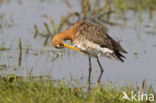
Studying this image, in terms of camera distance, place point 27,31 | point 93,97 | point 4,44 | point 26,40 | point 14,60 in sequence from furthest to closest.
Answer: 1. point 27,31
2. point 26,40
3. point 4,44
4. point 14,60
5. point 93,97

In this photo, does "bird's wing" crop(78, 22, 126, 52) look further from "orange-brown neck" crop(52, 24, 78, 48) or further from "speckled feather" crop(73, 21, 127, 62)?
"orange-brown neck" crop(52, 24, 78, 48)

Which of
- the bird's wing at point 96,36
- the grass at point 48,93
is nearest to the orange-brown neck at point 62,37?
the bird's wing at point 96,36

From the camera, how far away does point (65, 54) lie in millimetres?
9859

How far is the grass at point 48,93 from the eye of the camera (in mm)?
6043

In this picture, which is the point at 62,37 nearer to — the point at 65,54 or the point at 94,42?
the point at 94,42

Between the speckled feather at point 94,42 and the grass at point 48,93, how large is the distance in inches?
Result: 50.7

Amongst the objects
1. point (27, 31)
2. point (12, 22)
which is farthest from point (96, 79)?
point (12, 22)

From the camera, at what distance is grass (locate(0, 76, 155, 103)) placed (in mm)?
6043

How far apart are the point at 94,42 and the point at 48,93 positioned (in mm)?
2087

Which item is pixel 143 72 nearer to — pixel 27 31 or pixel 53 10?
pixel 27 31

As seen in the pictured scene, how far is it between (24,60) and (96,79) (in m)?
1.78

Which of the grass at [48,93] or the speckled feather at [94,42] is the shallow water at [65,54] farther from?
the grass at [48,93]

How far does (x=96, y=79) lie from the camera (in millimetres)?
8203

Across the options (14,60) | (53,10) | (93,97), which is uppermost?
(53,10)
